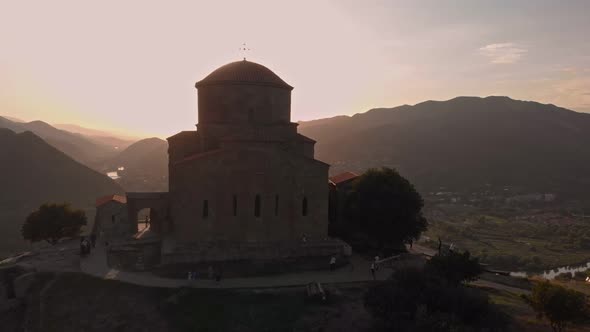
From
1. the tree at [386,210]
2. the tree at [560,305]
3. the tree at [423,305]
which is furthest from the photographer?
the tree at [386,210]

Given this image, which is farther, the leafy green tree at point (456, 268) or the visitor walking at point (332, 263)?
the visitor walking at point (332, 263)

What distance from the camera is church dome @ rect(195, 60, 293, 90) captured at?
2530 cm

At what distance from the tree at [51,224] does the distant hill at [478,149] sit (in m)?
84.1

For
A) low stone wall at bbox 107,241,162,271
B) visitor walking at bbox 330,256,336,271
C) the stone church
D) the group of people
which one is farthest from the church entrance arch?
visitor walking at bbox 330,256,336,271

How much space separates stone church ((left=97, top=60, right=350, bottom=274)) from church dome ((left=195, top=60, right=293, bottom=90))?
10 centimetres

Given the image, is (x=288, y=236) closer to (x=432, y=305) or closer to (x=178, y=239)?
Result: (x=178, y=239)

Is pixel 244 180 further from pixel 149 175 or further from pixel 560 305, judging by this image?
pixel 149 175

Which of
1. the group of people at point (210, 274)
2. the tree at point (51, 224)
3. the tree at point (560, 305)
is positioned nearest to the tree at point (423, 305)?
the tree at point (560, 305)

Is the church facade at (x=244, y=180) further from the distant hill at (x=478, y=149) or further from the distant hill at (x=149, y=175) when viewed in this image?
the distant hill at (x=478, y=149)

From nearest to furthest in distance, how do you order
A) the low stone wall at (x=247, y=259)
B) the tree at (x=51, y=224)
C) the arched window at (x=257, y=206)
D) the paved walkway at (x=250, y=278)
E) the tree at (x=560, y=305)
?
the tree at (x=560, y=305) → the paved walkway at (x=250, y=278) → the low stone wall at (x=247, y=259) → the arched window at (x=257, y=206) → the tree at (x=51, y=224)

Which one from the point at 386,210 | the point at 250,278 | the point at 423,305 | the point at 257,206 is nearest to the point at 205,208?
the point at 257,206

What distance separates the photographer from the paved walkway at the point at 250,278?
19672 mm

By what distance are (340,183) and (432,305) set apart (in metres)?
16.4

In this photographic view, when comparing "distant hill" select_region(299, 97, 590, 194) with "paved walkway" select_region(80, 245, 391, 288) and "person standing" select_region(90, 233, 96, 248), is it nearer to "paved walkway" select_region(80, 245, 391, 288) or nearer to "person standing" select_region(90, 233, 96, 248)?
"person standing" select_region(90, 233, 96, 248)
